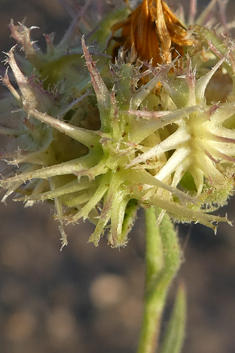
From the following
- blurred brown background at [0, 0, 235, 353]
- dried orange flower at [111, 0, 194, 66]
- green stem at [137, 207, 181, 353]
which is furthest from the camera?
blurred brown background at [0, 0, 235, 353]

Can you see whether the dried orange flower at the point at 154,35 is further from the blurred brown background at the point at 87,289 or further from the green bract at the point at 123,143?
the blurred brown background at the point at 87,289

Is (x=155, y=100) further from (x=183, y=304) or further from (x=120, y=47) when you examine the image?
(x=183, y=304)

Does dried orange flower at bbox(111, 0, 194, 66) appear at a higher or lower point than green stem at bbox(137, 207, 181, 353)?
higher

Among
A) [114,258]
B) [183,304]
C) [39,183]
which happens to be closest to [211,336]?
[114,258]

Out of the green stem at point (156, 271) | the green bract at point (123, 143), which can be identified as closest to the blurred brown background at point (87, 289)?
the green stem at point (156, 271)

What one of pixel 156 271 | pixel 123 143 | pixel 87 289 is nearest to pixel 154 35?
pixel 123 143

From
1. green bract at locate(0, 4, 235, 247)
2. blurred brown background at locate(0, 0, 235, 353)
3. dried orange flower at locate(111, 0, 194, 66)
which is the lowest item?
green bract at locate(0, 4, 235, 247)

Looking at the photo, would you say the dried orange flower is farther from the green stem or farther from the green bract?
the green stem

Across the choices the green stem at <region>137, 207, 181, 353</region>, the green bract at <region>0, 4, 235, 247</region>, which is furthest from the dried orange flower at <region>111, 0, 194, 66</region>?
the green stem at <region>137, 207, 181, 353</region>

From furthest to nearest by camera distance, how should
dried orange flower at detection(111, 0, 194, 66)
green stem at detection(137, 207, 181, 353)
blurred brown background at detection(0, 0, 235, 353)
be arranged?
blurred brown background at detection(0, 0, 235, 353), green stem at detection(137, 207, 181, 353), dried orange flower at detection(111, 0, 194, 66)
